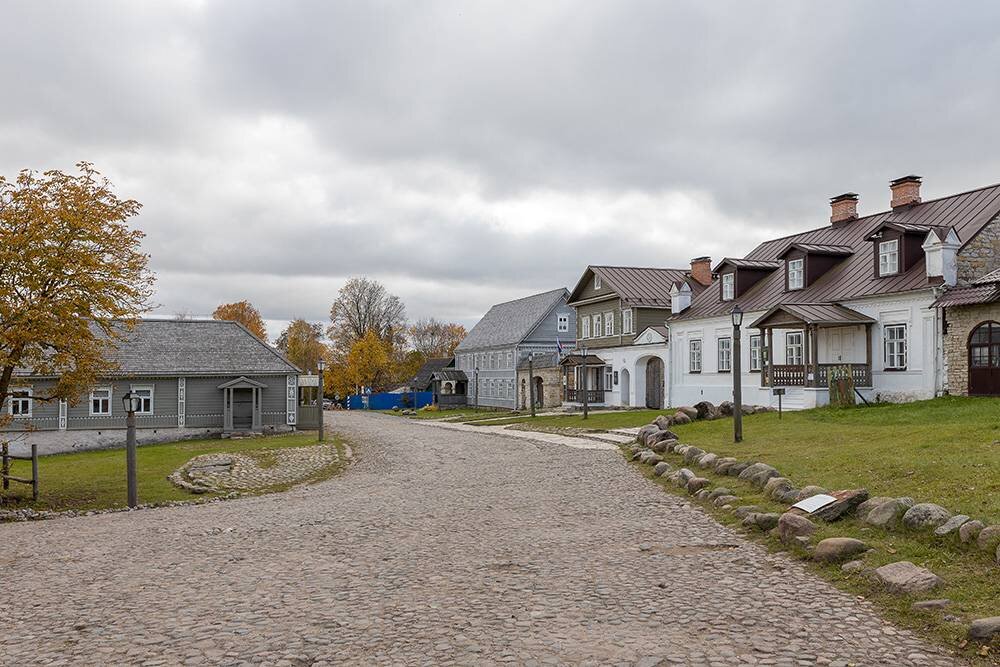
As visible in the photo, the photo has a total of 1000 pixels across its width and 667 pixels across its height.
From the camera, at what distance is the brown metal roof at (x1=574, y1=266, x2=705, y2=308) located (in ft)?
140

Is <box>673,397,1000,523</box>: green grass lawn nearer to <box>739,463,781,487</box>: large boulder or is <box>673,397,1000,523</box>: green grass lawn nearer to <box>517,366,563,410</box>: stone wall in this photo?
<box>739,463,781,487</box>: large boulder

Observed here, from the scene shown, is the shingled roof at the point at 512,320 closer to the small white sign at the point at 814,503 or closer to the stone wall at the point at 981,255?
the stone wall at the point at 981,255

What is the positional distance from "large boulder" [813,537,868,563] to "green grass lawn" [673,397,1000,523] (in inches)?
53.5

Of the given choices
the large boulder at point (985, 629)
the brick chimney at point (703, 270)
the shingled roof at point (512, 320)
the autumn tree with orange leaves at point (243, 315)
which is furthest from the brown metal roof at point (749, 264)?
the autumn tree with orange leaves at point (243, 315)

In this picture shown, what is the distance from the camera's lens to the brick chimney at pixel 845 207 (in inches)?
1308

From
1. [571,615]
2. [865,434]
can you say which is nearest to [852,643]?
[571,615]

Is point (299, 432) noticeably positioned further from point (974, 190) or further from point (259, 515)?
point (974, 190)

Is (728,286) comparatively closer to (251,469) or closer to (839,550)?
(251,469)

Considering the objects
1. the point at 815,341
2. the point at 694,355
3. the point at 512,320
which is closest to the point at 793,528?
the point at 815,341

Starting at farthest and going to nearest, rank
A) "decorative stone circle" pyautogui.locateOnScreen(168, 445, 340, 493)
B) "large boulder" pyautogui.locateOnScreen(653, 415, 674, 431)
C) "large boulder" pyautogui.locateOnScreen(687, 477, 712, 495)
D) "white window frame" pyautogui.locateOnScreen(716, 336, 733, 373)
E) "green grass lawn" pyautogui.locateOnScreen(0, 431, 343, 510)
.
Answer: "white window frame" pyautogui.locateOnScreen(716, 336, 733, 373), "large boulder" pyautogui.locateOnScreen(653, 415, 674, 431), "decorative stone circle" pyautogui.locateOnScreen(168, 445, 340, 493), "green grass lawn" pyautogui.locateOnScreen(0, 431, 343, 510), "large boulder" pyautogui.locateOnScreen(687, 477, 712, 495)

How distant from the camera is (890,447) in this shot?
48.6ft

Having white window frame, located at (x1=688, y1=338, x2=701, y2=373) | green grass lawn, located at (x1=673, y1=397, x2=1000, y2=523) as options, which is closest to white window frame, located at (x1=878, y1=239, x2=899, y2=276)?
green grass lawn, located at (x1=673, y1=397, x2=1000, y2=523)

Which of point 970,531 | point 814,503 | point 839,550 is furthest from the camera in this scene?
point 814,503

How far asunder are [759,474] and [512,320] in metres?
49.2
